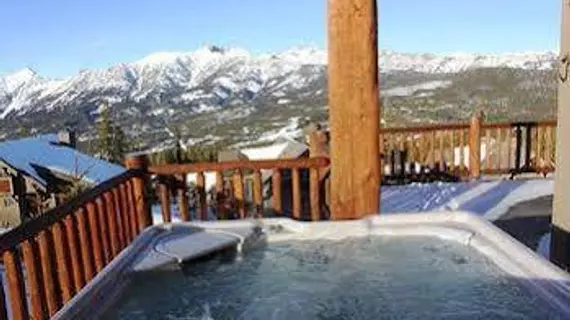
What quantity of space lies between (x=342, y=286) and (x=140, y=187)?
5.12 feet

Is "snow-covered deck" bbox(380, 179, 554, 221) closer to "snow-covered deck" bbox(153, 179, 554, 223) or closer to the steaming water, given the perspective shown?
"snow-covered deck" bbox(153, 179, 554, 223)

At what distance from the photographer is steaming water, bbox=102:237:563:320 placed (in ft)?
9.36

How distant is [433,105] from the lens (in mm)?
47469

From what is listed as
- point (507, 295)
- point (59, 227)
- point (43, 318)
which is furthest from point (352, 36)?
point (43, 318)

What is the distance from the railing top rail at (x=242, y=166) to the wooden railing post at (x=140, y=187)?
79 mm

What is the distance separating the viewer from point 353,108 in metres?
3.78

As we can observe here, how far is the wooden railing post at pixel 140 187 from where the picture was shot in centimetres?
405

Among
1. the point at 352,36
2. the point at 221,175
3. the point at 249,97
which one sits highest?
the point at 352,36

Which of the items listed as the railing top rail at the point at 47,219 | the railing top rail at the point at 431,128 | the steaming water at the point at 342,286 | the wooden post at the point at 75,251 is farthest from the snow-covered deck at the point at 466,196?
Result: the wooden post at the point at 75,251

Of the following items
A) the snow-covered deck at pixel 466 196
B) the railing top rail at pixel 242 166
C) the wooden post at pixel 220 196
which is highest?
the railing top rail at pixel 242 166

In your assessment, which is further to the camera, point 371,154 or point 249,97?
point 249,97

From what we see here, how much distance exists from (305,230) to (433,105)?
45288mm

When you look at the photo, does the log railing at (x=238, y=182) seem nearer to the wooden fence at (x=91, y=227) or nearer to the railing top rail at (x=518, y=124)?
the wooden fence at (x=91, y=227)

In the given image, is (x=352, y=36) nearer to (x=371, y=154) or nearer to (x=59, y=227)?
(x=371, y=154)
